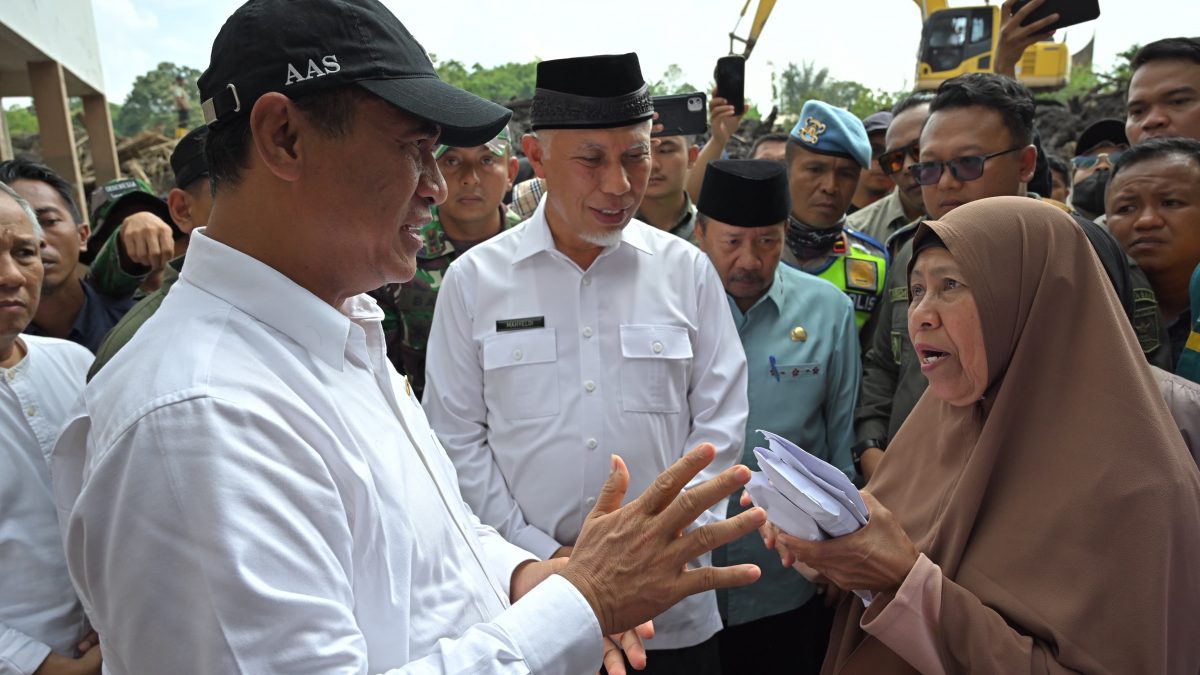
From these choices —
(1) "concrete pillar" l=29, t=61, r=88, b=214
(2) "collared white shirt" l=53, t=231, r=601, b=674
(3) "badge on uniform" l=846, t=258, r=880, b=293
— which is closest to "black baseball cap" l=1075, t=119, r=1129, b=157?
(3) "badge on uniform" l=846, t=258, r=880, b=293

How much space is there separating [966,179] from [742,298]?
101cm

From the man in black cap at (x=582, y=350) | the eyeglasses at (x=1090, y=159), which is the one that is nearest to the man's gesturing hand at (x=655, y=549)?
the man in black cap at (x=582, y=350)

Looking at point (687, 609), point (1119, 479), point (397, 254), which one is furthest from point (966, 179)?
point (397, 254)

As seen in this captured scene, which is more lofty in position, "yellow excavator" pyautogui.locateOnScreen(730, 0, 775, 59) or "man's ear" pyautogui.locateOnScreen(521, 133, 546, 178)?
"yellow excavator" pyautogui.locateOnScreen(730, 0, 775, 59)

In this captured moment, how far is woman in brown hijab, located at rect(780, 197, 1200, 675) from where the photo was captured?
1.78 meters

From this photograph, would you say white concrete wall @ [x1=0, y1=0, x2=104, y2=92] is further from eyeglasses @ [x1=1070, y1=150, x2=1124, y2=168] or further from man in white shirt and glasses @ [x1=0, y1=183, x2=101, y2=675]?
eyeglasses @ [x1=1070, y1=150, x2=1124, y2=168]

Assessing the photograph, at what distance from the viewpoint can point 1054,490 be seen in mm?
1881

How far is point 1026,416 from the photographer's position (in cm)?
200

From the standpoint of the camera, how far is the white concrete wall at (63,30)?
27.6 feet

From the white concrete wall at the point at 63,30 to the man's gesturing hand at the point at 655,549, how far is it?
31.1 feet

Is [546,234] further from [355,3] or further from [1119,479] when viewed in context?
[1119,479]

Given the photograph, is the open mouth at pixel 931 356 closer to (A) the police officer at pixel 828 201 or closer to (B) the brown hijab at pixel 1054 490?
(B) the brown hijab at pixel 1054 490

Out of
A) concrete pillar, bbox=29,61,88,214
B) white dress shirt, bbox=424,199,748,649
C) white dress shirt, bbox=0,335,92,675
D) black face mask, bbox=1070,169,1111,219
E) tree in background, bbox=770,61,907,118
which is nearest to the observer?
white dress shirt, bbox=0,335,92,675

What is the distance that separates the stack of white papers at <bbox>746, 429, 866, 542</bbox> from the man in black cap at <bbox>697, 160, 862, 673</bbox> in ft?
3.91
